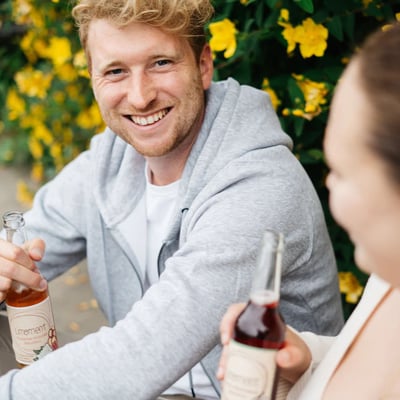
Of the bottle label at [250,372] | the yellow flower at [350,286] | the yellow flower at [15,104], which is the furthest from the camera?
the yellow flower at [15,104]

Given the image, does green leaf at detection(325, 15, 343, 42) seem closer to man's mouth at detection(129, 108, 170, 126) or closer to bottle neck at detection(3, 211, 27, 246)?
man's mouth at detection(129, 108, 170, 126)

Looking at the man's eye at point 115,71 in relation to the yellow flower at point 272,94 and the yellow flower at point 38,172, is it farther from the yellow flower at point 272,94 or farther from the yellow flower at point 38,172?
the yellow flower at point 38,172

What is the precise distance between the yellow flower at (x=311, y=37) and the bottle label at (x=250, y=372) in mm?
1317

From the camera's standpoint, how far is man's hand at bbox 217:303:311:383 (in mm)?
1077

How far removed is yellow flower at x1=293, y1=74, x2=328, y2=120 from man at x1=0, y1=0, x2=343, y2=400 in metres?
0.26

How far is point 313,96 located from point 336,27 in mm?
219

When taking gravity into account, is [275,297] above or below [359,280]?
above

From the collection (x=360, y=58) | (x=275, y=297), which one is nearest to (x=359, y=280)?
(x=275, y=297)

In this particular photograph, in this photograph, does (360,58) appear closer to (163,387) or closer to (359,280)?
(163,387)

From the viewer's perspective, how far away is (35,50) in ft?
12.8

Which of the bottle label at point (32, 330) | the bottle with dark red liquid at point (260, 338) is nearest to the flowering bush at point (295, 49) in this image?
the bottle label at point (32, 330)

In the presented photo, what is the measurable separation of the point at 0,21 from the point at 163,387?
2940 mm

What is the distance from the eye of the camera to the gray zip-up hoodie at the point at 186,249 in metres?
1.40

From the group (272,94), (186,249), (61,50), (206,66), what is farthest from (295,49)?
(61,50)
